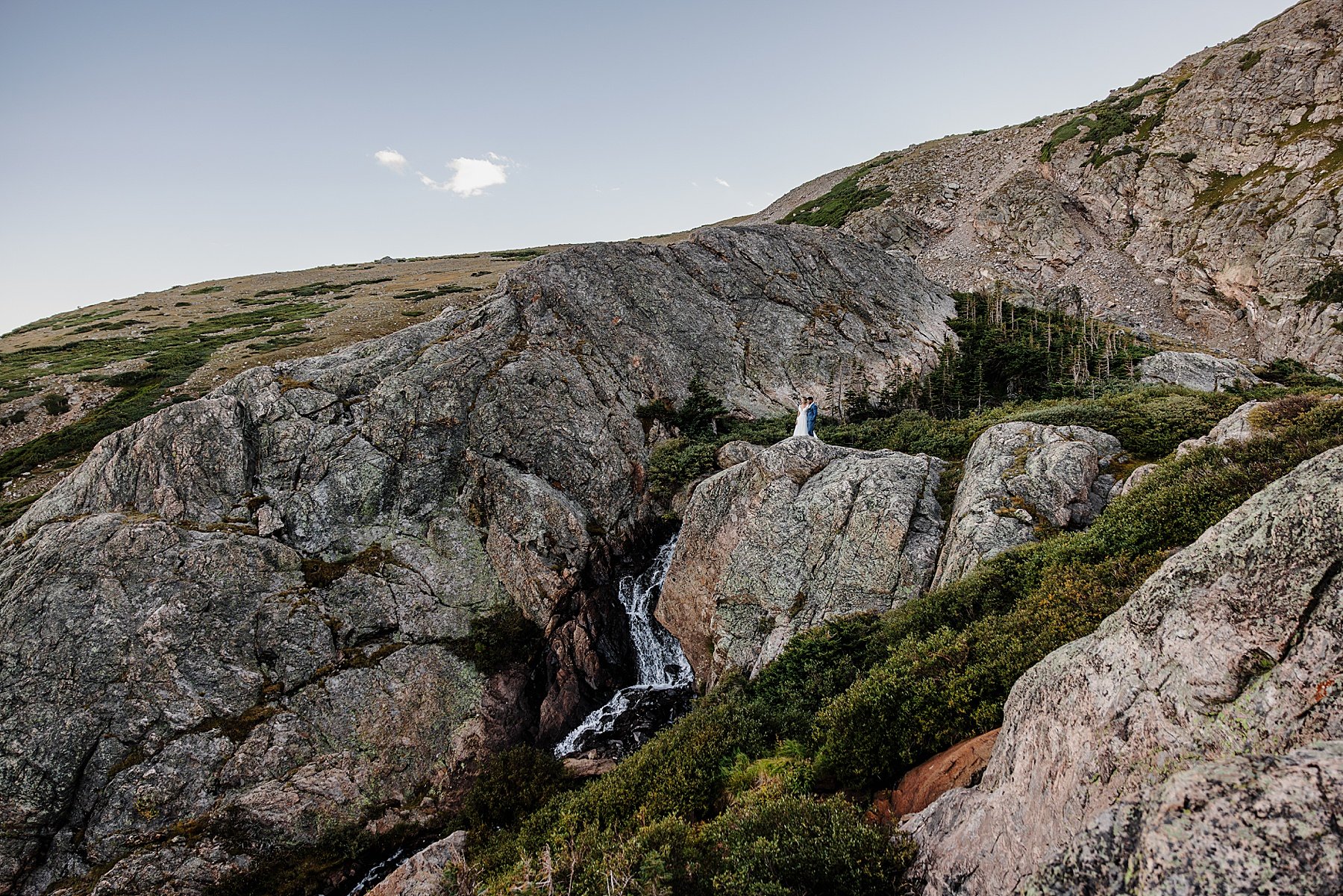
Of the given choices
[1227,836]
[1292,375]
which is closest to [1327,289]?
[1292,375]

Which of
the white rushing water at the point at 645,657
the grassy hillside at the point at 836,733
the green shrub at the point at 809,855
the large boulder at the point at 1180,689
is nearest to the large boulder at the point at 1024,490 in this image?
the grassy hillside at the point at 836,733

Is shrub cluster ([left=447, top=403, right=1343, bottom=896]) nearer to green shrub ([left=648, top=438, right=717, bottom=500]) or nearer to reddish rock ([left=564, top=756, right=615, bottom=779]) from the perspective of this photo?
reddish rock ([left=564, top=756, right=615, bottom=779])

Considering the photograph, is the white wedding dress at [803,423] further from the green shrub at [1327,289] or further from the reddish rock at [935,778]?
the green shrub at [1327,289]

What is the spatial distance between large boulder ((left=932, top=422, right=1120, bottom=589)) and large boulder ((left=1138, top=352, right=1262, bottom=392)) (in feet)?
80.7

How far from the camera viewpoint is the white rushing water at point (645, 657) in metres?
24.5

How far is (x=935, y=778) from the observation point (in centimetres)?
906

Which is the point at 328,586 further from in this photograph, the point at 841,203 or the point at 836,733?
the point at 841,203

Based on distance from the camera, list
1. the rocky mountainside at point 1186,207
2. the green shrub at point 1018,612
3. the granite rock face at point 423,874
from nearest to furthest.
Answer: the green shrub at point 1018,612, the granite rock face at point 423,874, the rocky mountainside at point 1186,207

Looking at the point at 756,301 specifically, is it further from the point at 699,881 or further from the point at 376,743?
the point at 699,881

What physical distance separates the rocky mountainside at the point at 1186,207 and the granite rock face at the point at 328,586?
42.9 meters

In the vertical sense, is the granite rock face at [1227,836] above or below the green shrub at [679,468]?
above

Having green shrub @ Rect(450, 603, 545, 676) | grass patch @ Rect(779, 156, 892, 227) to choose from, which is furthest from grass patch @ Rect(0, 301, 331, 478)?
grass patch @ Rect(779, 156, 892, 227)

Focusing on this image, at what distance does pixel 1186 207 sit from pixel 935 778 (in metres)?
77.6

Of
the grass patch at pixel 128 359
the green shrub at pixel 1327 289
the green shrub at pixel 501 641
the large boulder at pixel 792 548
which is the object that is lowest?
the green shrub at pixel 501 641
